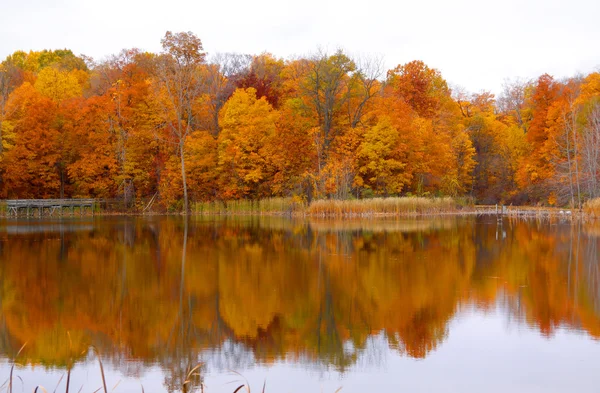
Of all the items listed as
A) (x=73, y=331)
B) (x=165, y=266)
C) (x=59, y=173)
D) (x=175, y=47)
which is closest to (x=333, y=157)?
(x=175, y=47)

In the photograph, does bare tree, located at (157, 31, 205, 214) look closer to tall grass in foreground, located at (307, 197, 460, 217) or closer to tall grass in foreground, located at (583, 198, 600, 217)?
tall grass in foreground, located at (307, 197, 460, 217)

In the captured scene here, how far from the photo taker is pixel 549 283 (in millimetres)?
13062

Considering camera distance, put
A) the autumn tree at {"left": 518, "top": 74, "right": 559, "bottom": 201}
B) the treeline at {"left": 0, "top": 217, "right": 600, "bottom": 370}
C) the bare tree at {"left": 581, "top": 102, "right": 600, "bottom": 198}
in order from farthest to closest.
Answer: the autumn tree at {"left": 518, "top": 74, "right": 559, "bottom": 201} < the bare tree at {"left": 581, "top": 102, "right": 600, "bottom": 198} < the treeline at {"left": 0, "top": 217, "right": 600, "bottom": 370}

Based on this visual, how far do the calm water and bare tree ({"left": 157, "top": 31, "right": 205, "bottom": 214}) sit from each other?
2719cm

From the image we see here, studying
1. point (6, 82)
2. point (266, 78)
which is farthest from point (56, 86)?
point (266, 78)

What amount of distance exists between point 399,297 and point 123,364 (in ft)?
17.4

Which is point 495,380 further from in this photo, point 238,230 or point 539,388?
point 238,230

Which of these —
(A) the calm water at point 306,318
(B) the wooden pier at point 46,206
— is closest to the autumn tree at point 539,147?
(A) the calm water at point 306,318

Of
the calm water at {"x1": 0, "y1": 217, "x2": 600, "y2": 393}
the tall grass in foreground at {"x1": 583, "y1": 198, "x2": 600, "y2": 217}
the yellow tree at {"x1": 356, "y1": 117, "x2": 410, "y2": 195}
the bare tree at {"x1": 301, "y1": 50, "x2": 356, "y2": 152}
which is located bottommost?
the calm water at {"x1": 0, "y1": 217, "x2": 600, "y2": 393}

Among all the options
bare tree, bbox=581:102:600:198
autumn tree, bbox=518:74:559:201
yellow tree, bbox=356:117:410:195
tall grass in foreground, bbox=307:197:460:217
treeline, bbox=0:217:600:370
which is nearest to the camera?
treeline, bbox=0:217:600:370

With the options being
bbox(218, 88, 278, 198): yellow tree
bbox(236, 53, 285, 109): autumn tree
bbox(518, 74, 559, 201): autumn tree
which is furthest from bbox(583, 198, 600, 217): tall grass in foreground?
bbox(236, 53, 285, 109): autumn tree

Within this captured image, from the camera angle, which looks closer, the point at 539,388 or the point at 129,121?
the point at 539,388

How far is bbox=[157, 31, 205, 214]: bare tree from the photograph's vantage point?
148ft

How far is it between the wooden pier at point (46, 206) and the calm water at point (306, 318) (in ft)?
76.5
